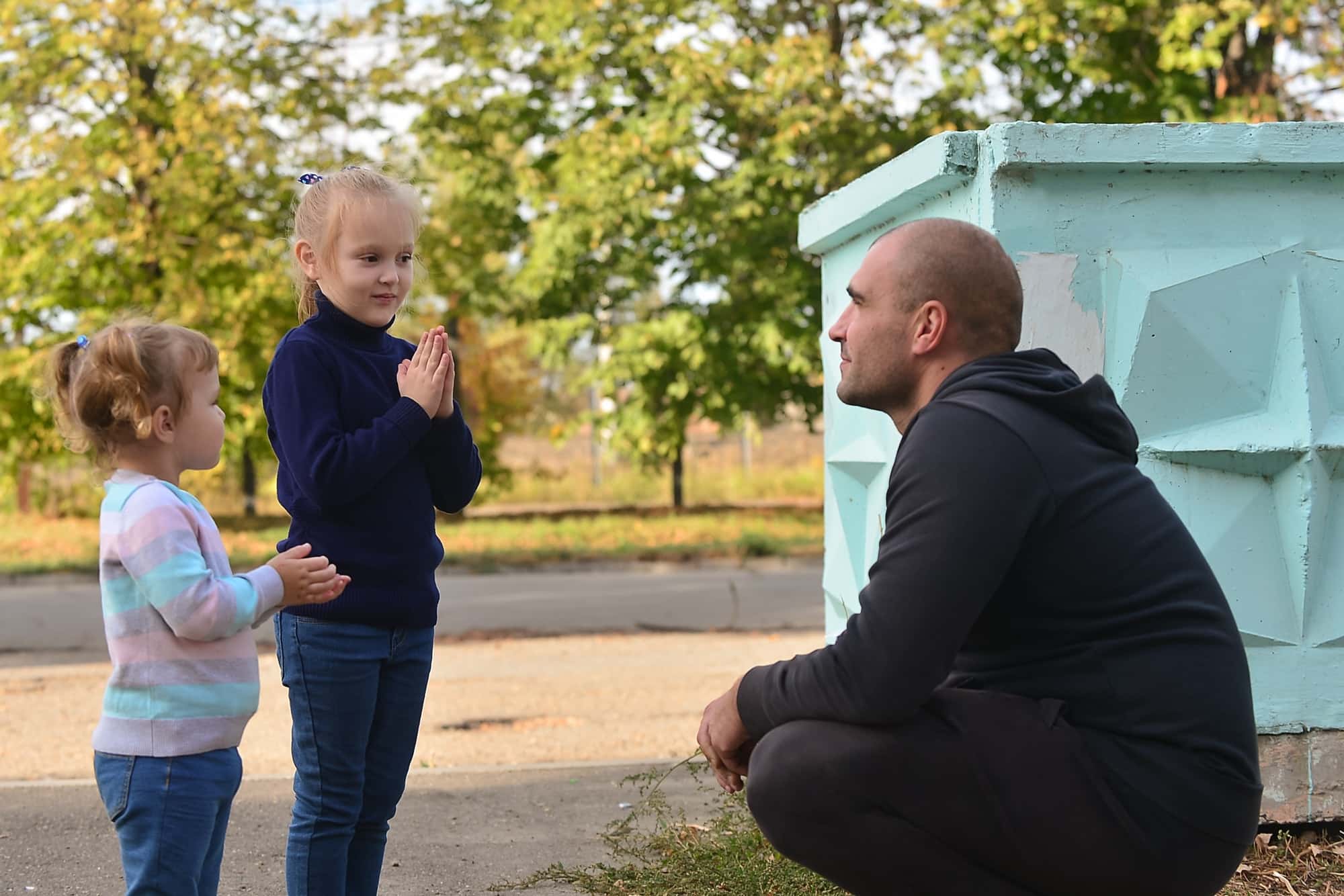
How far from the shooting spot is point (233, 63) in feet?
52.5

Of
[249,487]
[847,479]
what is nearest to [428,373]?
[847,479]

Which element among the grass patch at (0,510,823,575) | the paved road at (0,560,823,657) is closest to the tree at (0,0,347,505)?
the grass patch at (0,510,823,575)

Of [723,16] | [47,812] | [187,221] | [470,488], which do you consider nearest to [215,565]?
[470,488]

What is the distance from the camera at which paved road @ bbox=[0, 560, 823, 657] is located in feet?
33.3

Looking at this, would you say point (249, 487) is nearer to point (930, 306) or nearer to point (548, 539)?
point (548, 539)

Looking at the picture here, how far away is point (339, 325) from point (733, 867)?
69.3 inches

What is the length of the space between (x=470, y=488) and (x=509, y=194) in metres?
14.6

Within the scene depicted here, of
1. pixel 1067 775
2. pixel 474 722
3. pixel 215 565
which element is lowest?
pixel 474 722

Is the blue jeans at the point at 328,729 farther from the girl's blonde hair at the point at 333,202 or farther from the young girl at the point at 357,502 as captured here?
the girl's blonde hair at the point at 333,202

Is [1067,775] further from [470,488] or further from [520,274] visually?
[520,274]

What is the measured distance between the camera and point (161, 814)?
264cm

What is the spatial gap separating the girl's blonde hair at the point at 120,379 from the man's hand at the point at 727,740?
3.87 feet

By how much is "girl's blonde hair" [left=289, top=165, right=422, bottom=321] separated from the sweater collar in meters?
0.05

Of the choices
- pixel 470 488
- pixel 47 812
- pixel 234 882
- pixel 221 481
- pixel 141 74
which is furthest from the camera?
pixel 221 481
